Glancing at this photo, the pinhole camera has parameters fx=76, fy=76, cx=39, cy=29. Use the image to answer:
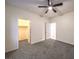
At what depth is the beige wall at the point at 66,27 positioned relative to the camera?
5.75 meters

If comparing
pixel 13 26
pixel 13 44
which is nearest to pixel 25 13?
Result: pixel 13 26

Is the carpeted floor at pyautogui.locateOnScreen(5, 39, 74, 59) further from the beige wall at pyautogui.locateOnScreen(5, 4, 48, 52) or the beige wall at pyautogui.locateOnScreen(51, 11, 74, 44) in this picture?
the beige wall at pyautogui.locateOnScreen(51, 11, 74, 44)

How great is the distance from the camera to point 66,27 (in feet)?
20.9

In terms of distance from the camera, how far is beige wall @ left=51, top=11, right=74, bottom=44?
575 cm

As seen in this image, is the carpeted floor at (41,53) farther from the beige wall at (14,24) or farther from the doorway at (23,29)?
the doorway at (23,29)

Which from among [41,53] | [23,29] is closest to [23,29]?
[23,29]

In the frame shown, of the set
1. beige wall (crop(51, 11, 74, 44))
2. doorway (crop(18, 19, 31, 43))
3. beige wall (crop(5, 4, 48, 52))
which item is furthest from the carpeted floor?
doorway (crop(18, 19, 31, 43))

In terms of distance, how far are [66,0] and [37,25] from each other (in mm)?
3576

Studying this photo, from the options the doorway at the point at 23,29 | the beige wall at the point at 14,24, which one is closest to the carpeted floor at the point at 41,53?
the beige wall at the point at 14,24

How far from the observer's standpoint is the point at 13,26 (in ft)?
15.1

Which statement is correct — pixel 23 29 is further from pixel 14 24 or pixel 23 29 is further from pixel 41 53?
pixel 41 53

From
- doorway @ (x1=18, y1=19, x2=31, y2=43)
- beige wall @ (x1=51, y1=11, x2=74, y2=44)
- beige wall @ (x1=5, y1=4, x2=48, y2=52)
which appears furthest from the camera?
doorway @ (x1=18, y1=19, x2=31, y2=43)
